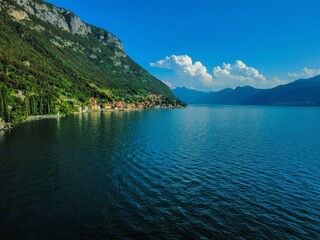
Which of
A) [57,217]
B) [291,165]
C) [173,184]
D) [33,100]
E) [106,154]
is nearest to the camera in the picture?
[57,217]

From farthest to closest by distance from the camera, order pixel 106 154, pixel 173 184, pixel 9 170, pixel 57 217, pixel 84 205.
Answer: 1. pixel 106 154
2. pixel 9 170
3. pixel 173 184
4. pixel 84 205
5. pixel 57 217

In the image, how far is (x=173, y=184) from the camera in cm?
3797

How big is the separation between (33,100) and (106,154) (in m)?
117

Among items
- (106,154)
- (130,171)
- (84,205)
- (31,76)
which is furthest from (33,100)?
(84,205)

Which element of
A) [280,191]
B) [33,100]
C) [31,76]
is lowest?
[280,191]

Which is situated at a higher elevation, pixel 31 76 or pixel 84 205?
pixel 31 76

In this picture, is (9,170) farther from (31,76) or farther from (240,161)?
(31,76)

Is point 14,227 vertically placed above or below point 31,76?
below

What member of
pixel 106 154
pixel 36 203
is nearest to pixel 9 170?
pixel 36 203

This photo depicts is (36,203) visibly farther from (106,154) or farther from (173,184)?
(106,154)

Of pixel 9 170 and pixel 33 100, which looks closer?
pixel 9 170

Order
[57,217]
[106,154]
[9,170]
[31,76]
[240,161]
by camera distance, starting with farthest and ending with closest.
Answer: [31,76], [106,154], [240,161], [9,170], [57,217]

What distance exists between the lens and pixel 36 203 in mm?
Answer: 29500

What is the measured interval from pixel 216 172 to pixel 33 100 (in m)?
144
